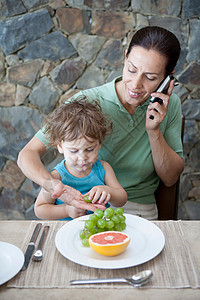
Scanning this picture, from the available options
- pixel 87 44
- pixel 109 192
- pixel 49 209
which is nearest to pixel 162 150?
pixel 109 192

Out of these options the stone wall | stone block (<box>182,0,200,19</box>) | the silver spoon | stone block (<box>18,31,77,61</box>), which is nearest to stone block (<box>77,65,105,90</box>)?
the stone wall

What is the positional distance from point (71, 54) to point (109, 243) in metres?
1.95

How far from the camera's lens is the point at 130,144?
177cm

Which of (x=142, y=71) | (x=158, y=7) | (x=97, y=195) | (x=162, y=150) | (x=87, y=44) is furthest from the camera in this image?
(x=87, y=44)

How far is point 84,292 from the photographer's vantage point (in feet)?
2.81

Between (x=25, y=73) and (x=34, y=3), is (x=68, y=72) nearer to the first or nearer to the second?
(x=25, y=73)

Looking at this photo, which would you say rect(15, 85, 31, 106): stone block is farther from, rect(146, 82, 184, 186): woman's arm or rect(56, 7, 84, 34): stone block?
rect(146, 82, 184, 186): woman's arm

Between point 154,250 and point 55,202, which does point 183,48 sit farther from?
point 154,250

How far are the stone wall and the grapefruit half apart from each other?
5.83 feet

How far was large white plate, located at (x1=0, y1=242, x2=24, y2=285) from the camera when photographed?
35.2 inches

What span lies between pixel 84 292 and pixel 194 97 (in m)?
2.10

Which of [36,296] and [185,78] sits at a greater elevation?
[36,296]

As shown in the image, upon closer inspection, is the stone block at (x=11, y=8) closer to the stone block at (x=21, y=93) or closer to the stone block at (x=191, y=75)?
the stone block at (x=21, y=93)

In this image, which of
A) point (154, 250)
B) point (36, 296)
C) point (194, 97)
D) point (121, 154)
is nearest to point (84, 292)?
point (36, 296)
